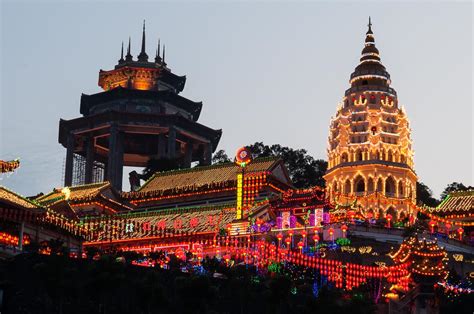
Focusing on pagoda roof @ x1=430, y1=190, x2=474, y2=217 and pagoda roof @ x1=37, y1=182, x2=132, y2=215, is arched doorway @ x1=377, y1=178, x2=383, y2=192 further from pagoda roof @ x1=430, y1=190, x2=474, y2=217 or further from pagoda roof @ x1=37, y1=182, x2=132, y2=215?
pagoda roof @ x1=37, y1=182, x2=132, y2=215

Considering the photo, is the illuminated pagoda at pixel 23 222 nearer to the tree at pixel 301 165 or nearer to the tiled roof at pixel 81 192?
the tiled roof at pixel 81 192

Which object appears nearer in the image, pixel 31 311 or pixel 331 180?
pixel 31 311

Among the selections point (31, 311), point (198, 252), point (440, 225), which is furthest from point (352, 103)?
point (31, 311)

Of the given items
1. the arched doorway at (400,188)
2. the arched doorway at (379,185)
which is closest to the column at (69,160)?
the arched doorway at (379,185)

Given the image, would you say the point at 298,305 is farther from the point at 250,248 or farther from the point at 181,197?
the point at 181,197

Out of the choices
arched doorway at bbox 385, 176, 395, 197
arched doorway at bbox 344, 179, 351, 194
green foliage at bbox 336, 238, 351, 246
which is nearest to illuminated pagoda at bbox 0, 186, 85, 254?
green foliage at bbox 336, 238, 351, 246

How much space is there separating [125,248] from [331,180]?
22408 mm

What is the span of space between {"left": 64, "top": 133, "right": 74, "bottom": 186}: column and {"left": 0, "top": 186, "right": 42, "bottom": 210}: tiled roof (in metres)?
53.6

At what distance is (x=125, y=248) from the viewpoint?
7362 cm

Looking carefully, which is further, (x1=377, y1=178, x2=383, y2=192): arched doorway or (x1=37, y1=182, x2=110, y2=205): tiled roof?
(x1=37, y1=182, x2=110, y2=205): tiled roof

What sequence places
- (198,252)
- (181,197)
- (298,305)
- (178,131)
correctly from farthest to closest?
(178,131), (181,197), (198,252), (298,305)

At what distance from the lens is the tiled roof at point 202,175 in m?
84.6

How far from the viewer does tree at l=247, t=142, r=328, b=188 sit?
108 m

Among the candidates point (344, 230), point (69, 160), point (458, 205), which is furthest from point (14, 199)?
point (69, 160)
